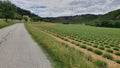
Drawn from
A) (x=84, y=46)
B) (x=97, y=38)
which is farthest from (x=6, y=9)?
(x=84, y=46)

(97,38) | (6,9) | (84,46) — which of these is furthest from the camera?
(6,9)

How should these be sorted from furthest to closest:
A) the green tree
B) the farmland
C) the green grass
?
the green tree → the green grass → the farmland

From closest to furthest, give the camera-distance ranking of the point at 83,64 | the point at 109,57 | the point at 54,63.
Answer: the point at 83,64, the point at 54,63, the point at 109,57

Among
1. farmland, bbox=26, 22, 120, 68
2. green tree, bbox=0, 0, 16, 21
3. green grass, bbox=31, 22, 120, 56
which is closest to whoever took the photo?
farmland, bbox=26, 22, 120, 68

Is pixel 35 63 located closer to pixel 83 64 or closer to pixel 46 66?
pixel 46 66

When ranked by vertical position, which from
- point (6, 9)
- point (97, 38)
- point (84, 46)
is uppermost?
point (6, 9)

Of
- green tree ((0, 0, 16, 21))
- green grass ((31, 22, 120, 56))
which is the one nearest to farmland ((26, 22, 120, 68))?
green grass ((31, 22, 120, 56))

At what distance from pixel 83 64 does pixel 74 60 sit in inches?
40.3

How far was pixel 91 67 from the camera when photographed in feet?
24.4

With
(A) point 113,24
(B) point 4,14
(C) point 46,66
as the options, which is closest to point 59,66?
(C) point 46,66

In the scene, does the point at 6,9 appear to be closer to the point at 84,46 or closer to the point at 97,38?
the point at 97,38

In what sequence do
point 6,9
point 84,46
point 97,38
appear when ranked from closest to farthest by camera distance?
point 84,46 → point 97,38 → point 6,9

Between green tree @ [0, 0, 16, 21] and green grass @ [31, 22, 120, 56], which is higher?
green tree @ [0, 0, 16, 21]

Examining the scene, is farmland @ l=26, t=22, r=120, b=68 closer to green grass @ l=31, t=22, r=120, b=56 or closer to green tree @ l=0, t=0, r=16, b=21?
green grass @ l=31, t=22, r=120, b=56
